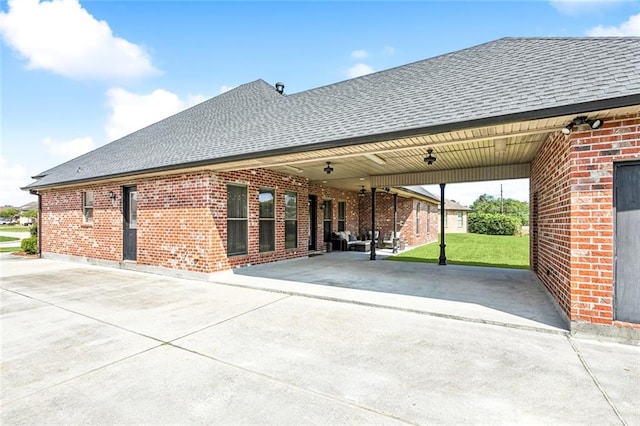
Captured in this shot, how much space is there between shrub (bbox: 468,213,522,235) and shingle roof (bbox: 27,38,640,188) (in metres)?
27.1

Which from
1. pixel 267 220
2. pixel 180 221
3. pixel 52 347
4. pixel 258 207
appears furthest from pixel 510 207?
pixel 52 347

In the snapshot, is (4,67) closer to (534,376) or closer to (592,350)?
(534,376)

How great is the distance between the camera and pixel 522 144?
20.8 ft

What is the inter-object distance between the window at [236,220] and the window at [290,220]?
187cm

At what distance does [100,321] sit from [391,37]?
8896 mm

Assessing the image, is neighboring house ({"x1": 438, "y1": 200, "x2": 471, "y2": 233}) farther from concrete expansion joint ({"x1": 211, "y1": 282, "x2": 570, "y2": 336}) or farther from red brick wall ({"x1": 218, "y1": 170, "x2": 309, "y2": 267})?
concrete expansion joint ({"x1": 211, "y1": 282, "x2": 570, "y2": 336})

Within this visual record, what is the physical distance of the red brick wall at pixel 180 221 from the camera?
7.93 meters

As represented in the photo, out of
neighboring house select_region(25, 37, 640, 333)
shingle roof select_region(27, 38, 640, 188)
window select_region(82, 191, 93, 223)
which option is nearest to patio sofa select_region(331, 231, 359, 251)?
neighboring house select_region(25, 37, 640, 333)

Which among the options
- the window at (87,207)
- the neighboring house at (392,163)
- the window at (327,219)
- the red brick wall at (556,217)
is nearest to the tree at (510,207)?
the window at (327,219)

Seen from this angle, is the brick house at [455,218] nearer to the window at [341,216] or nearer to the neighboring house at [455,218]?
the neighboring house at [455,218]

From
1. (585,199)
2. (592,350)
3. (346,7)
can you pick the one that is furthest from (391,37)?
(592,350)

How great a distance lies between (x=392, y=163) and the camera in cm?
888

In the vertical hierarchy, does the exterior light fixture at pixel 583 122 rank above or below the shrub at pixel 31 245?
above

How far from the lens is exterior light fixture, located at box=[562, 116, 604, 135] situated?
387cm
